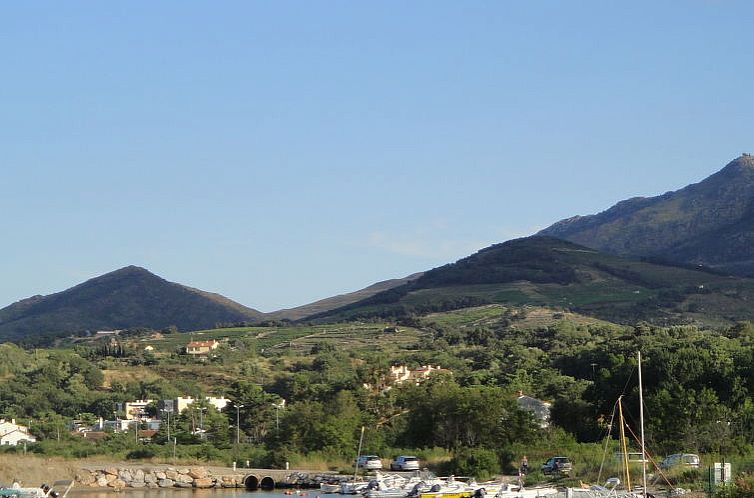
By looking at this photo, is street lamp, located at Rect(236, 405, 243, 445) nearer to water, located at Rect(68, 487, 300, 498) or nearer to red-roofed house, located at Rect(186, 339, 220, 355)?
water, located at Rect(68, 487, 300, 498)

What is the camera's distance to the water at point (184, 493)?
59.9 meters

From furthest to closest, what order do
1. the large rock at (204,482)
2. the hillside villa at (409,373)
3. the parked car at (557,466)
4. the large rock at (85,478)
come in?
the hillside villa at (409,373)
the large rock at (204,482)
the large rock at (85,478)
the parked car at (557,466)

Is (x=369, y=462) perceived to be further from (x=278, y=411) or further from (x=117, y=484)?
(x=278, y=411)

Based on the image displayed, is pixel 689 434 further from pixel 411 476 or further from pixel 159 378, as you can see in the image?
pixel 159 378

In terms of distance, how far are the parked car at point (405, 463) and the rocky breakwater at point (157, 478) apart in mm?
7888

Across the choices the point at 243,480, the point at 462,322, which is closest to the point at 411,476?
the point at 243,480

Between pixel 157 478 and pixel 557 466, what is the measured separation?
888 inches

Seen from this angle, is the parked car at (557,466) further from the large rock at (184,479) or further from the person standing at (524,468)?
the large rock at (184,479)

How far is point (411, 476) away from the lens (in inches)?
2344

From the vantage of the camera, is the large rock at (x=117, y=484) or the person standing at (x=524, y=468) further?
the large rock at (x=117, y=484)

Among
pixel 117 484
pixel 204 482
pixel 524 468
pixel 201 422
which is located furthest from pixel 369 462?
pixel 201 422

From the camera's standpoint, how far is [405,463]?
63344 mm

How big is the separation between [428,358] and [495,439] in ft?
186

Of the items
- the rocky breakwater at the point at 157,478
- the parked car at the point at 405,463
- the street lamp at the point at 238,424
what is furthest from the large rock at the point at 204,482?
the street lamp at the point at 238,424
